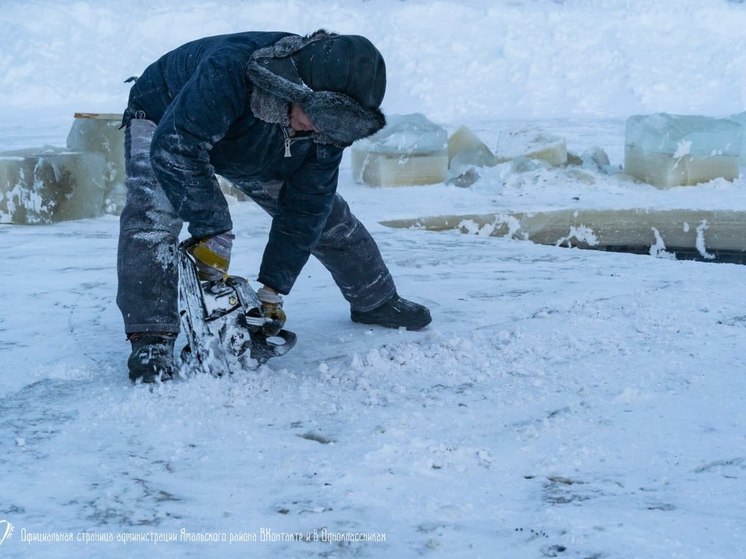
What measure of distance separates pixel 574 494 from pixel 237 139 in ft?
3.93

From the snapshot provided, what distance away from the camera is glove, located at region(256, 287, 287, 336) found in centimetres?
244

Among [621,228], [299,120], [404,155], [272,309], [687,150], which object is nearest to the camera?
[299,120]

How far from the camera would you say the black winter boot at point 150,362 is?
232cm

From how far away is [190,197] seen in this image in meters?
2.21

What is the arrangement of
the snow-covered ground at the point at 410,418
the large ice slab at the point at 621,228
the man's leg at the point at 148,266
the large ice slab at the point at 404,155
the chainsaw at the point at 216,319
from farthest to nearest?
the large ice slab at the point at 404,155
the large ice slab at the point at 621,228
the man's leg at the point at 148,266
the chainsaw at the point at 216,319
the snow-covered ground at the point at 410,418

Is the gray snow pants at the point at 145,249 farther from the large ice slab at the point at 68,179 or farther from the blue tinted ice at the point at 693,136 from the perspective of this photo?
the blue tinted ice at the point at 693,136

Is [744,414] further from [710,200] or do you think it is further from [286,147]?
[710,200]

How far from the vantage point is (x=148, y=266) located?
2.39 m

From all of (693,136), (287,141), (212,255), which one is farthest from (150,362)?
(693,136)

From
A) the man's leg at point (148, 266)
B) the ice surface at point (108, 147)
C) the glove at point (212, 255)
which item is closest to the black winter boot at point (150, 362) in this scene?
the man's leg at point (148, 266)

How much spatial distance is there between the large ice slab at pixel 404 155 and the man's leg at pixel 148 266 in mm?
3776

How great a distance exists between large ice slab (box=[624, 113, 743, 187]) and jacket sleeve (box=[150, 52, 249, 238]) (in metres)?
4.30

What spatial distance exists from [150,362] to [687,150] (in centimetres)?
447

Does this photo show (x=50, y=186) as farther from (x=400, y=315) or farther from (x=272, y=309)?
(x=272, y=309)
